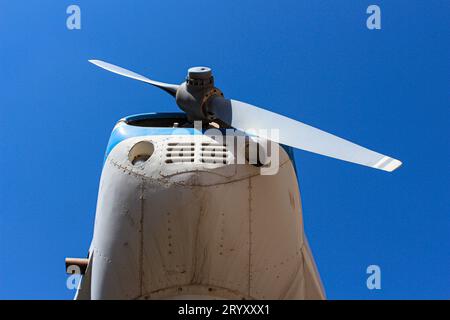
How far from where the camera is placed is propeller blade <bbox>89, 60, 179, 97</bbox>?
43.6ft

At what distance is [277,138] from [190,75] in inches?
101

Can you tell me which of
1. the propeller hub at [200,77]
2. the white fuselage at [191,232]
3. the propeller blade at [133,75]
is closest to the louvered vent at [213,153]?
the white fuselage at [191,232]

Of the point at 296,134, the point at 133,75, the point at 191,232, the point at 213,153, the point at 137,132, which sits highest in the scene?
the point at 133,75

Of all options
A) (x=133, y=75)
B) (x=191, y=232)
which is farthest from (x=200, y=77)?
(x=191, y=232)

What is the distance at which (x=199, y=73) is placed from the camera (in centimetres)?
1233

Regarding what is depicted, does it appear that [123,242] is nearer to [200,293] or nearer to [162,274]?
[162,274]

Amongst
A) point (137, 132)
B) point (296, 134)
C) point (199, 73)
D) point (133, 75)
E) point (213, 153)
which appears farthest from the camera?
point (133, 75)

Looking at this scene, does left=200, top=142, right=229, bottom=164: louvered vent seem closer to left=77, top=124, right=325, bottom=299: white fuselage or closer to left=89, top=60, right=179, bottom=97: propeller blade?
left=77, top=124, right=325, bottom=299: white fuselage

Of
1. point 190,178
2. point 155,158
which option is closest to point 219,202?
point 190,178

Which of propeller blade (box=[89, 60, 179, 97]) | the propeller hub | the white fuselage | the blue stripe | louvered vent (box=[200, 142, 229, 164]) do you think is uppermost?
propeller blade (box=[89, 60, 179, 97])

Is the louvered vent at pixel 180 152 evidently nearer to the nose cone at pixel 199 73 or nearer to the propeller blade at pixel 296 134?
the propeller blade at pixel 296 134

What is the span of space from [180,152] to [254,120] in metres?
1.43

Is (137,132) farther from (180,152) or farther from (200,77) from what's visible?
(200,77)

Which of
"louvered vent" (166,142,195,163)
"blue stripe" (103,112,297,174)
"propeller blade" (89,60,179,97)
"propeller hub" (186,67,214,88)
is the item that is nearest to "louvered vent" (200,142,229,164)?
"louvered vent" (166,142,195,163)
